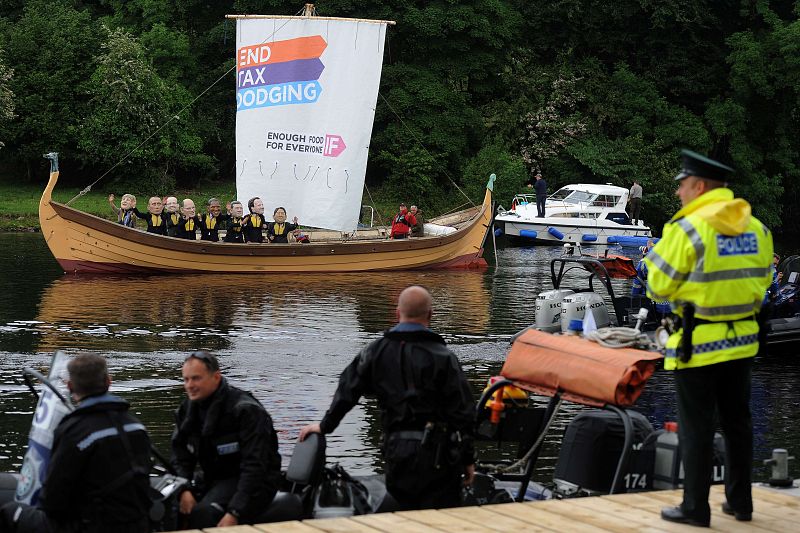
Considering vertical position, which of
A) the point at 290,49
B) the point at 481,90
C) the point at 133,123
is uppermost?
the point at 481,90

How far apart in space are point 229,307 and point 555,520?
1724cm

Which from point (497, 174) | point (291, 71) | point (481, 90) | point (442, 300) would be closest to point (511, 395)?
point (442, 300)

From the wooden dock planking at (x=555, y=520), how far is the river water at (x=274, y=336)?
12.8 feet

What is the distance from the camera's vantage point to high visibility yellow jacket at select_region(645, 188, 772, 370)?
23.7 ft

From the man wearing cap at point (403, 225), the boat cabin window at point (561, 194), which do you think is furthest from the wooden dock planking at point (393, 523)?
the boat cabin window at point (561, 194)

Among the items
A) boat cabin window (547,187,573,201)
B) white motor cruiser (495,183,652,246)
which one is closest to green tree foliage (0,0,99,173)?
white motor cruiser (495,183,652,246)

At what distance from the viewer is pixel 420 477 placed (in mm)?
7844

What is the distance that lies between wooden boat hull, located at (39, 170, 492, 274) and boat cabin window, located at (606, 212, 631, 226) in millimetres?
16495

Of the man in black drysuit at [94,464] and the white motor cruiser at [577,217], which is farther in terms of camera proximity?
the white motor cruiser at [577,217]

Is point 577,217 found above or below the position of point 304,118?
below

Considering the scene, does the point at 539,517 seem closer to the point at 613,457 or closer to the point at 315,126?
the point at 613,457

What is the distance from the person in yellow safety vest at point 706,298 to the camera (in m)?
7.25

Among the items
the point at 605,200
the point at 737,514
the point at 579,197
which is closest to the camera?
the point at 737,514

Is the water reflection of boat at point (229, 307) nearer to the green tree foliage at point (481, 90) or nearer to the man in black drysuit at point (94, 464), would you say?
the man in black drysuit at point (94, 464)
